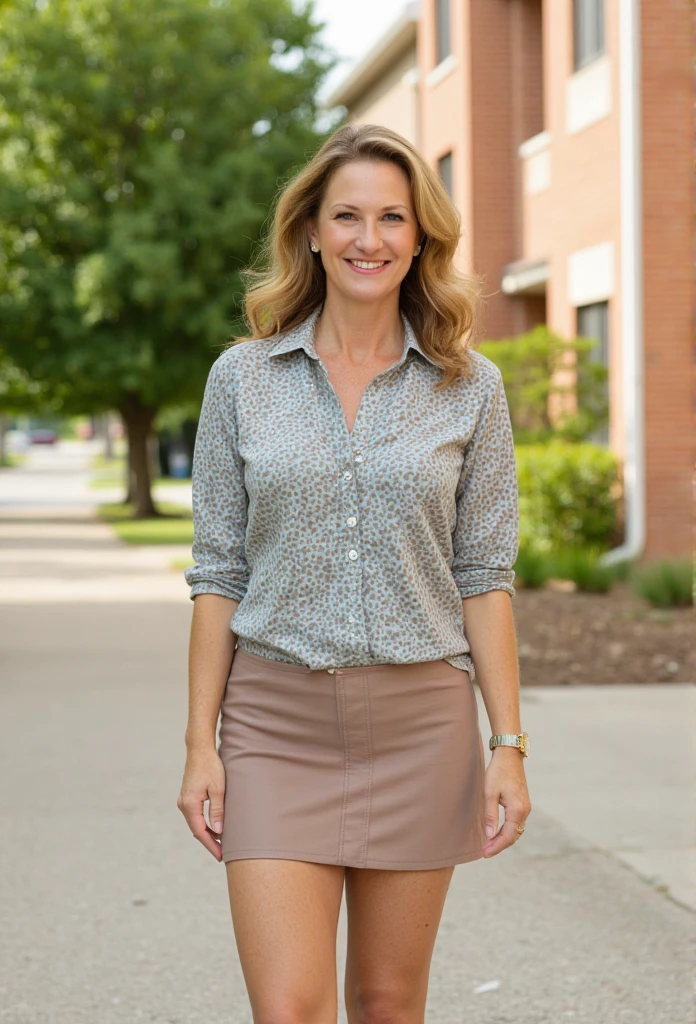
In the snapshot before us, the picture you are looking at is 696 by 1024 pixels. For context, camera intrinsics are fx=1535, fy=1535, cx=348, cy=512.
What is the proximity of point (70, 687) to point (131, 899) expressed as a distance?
454 cm

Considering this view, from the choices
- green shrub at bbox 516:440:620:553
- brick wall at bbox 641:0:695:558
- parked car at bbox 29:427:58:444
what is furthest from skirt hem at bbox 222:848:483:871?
parked car at bbox 29:427:58:444

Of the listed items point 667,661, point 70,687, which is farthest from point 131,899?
point 667,661

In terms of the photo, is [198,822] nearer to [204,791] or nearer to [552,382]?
[204,791]

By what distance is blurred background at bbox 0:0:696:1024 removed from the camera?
5156 mm

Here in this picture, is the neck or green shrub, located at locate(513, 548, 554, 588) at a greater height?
the neck

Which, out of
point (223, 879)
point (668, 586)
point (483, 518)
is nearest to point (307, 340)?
point (483, 518)

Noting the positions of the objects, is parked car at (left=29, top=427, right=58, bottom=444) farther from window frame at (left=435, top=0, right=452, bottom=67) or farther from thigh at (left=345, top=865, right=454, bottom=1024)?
thigh at (left=345, top=865, right=454, bottom=1024)

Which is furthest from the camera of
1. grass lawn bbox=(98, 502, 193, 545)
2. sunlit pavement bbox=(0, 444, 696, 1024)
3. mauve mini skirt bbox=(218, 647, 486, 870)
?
grass lawn bbox=(98, 502, 193, 545)

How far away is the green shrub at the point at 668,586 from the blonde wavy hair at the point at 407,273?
30.8 ft

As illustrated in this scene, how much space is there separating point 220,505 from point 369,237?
613 millimetres

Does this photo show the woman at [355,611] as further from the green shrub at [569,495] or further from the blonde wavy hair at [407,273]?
the green shrub at [569,495]

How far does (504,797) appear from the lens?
309 centimetres

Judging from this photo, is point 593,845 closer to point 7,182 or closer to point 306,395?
point 306,395

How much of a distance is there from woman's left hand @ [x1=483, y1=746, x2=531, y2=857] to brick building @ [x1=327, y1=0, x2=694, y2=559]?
32.9 feet
